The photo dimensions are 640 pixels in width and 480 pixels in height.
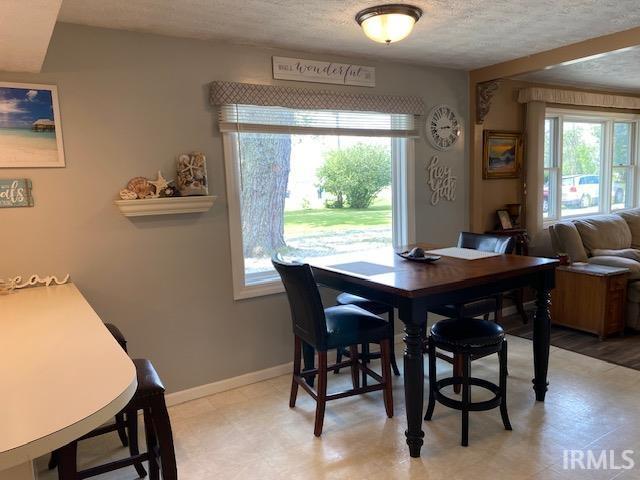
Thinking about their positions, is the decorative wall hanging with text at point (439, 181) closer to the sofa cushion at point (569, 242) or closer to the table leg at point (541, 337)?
the sofa cushion at point (569, 242)

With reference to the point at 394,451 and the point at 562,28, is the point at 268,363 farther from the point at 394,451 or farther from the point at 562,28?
the point at 562,28

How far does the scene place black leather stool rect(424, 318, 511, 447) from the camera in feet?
7.72

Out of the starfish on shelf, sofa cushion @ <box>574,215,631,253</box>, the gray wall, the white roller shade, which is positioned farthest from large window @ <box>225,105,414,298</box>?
sofa cushion @ <box>574,215,631,253</box>

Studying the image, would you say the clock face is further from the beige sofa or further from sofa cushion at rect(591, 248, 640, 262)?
sofa cushion at rect(591, 248, 640, 262)

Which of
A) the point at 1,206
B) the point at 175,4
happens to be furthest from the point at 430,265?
the point at 1,206

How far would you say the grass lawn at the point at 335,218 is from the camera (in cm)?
339

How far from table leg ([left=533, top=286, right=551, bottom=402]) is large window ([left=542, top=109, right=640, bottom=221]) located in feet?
8.36

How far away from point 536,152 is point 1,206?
4.31 m

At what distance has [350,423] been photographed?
8.53ft

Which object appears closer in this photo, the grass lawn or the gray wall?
the gray wall

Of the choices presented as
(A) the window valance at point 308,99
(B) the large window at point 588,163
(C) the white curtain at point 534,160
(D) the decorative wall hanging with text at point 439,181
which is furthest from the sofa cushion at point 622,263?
(A) the window valance at point 308,99

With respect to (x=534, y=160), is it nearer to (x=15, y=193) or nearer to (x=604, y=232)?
(x=604, y=232)

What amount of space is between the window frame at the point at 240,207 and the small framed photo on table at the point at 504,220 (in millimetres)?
1060

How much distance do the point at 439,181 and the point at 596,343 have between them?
5.75 feet
